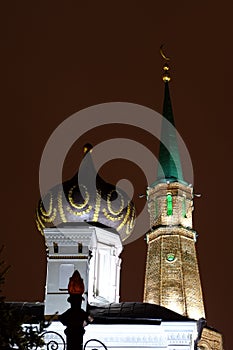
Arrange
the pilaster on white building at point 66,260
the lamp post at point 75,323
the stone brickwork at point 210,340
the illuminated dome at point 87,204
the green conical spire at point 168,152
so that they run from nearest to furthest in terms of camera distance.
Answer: the lamp post at point 75,323 < the pilaster on white building at point 66,260 < the illuminated dome at point 87,204 < the stone brickwork at point 210,340 < the green conical spire at point 168,152

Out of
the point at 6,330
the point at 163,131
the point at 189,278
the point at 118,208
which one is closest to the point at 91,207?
the point at 118,208

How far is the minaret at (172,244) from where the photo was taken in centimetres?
2894

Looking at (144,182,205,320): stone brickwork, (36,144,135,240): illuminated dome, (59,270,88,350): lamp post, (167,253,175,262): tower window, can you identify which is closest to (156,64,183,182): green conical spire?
(144,182,205,320): stone brickwork

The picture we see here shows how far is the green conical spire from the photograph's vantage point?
32750mm

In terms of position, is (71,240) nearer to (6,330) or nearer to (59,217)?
(59,217)

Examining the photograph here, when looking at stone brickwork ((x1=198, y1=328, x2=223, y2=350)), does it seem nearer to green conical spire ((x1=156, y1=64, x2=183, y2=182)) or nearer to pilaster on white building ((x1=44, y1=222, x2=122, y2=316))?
green conical spire ((x1=156, y1=64, x2=183, y2=182))

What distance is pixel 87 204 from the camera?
52.8 feet

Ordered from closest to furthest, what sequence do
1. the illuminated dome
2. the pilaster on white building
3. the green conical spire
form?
the pilaster on white building
the illuminated dome
the green conical spire

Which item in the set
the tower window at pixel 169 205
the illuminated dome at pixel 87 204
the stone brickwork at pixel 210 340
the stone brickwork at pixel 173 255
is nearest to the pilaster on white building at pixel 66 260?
the illuminated dome at pixel 87 204

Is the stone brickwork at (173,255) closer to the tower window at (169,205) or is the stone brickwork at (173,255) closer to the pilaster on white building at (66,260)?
the tower window at (169,205)

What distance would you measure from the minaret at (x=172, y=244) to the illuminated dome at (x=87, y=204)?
1272 cm

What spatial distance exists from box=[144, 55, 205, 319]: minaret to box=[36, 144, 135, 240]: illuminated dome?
1272 centimetres

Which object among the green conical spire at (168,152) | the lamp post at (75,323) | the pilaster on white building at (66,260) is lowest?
the lamp post at (75,323)

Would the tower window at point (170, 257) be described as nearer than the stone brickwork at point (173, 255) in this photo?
No
